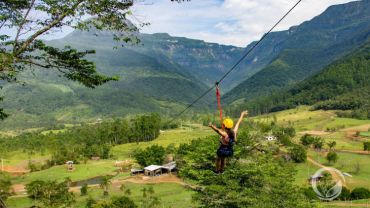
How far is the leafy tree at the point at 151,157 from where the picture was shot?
302ft

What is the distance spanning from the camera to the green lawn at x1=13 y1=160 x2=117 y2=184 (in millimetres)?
87500


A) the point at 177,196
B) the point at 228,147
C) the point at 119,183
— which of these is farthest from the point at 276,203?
the point at 119,183

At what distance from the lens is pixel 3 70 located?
41.9ft

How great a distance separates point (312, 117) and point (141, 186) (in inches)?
4917

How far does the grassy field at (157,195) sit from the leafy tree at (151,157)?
16862 millimetres

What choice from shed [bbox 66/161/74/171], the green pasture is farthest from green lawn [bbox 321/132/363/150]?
shed [bbox 66/161/74/171]

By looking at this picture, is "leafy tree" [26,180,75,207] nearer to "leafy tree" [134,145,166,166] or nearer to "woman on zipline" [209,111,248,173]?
"leafy tree" [134,145,166,166]

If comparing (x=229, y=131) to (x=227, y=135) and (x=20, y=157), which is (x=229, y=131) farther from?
(x=20, y=157)

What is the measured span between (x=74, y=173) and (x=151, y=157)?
19800mm

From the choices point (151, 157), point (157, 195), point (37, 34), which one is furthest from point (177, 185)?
point (37, 34)

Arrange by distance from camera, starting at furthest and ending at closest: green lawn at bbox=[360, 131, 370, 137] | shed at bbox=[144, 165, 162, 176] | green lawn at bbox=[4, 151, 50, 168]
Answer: green lawn at bbox=[360, 131, 370, 137]
green lawn at bbox=[4, 151, 50, 168]
shed at bbox=[144, 165, 162, 176]

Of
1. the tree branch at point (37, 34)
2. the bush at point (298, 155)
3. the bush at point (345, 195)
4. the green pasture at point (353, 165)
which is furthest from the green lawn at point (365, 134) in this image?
the tree branch at point (37, 34)

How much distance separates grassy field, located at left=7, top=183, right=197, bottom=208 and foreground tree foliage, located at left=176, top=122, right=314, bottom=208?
1550cm

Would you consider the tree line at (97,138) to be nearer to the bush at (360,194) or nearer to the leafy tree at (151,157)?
the leafy tree at (151,157)
